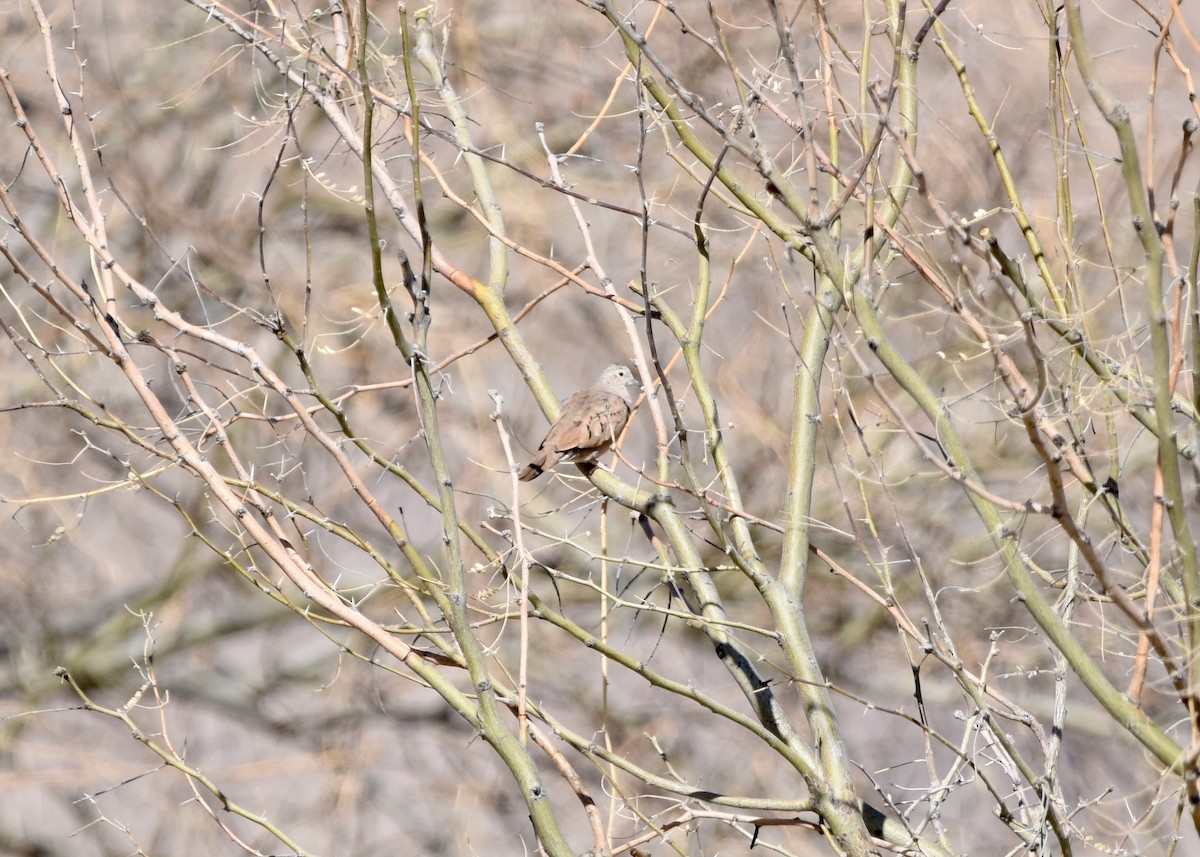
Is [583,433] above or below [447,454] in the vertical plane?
below

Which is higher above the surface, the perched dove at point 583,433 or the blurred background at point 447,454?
the blurred background at point 447,454

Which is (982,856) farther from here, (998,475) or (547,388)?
(547,388)

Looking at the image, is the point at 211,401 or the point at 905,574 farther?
the point at 905,574

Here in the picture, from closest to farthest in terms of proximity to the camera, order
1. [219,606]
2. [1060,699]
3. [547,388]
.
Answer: [1060,699], [547,388], [219,606]

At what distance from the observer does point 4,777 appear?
5383mm

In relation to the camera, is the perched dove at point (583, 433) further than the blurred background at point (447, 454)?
No

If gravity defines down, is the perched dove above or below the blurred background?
below

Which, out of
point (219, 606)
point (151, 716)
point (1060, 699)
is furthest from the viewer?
point (219, 606)

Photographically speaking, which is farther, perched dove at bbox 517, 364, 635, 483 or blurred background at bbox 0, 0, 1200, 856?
blurred background at bbox 0, 0, 1200, 856

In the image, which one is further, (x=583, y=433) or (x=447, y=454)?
(x=447, y=454)

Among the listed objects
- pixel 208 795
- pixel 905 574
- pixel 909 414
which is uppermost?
pixel 909 414

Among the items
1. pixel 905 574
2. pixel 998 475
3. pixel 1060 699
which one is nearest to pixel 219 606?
pixel 905 574

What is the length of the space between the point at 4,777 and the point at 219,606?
1131 mm

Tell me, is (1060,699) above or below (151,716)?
below
